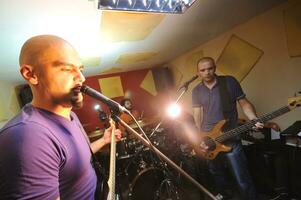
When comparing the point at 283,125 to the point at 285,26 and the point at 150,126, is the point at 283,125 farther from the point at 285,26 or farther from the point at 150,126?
the point at 150,126

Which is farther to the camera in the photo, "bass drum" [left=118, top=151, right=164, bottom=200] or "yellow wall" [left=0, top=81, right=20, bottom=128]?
"yellow wall" [left=0, top=81, right=20, bottom=128]

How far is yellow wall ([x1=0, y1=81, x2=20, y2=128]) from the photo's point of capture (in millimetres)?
3346

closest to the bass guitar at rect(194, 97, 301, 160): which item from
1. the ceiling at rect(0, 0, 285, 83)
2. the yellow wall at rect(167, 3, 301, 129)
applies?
the yellow wall at rect(167, 3, 301, 129)

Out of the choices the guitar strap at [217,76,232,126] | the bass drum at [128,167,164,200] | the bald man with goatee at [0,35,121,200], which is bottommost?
the bass drum at [128,167,164,200]

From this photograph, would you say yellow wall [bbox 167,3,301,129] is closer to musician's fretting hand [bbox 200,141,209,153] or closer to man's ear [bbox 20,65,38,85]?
musician's fretting hand [bbox 200,141,209,153]

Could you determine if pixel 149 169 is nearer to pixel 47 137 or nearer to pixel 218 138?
pixel 218 138

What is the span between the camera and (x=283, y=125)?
2.82m

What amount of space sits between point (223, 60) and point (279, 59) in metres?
0.92

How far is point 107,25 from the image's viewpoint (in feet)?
6.57

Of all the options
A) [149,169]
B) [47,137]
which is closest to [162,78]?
[149,169]

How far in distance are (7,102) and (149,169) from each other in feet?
8.16

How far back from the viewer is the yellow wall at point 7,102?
3.35m

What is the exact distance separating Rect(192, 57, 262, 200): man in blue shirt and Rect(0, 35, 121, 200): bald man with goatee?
1.65m

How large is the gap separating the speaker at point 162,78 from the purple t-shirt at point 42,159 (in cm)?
407
